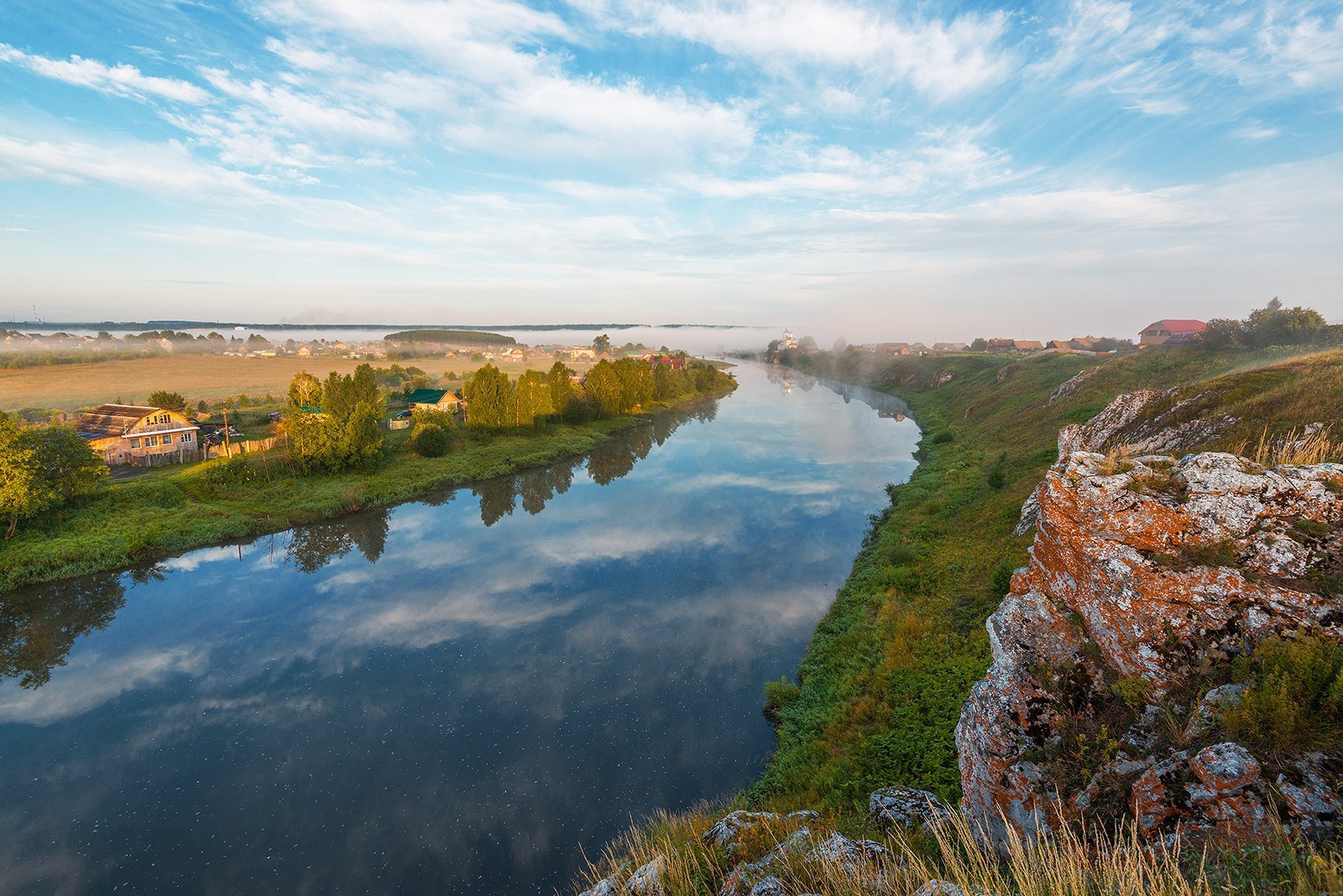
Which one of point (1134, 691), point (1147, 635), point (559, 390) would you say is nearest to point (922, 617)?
point (1147, 635)

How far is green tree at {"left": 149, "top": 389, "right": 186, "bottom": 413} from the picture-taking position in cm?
4938

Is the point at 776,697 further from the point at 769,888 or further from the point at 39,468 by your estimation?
the point at 39,468

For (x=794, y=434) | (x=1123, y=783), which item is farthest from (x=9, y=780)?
(x=794, y=434)

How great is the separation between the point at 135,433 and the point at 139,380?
64.2m

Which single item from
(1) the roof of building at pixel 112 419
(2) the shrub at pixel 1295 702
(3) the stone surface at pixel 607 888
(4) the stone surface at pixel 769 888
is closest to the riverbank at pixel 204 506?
(1) the roof of building at pixel 112 419

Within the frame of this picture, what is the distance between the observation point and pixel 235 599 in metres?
22.2

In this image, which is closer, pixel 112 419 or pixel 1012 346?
pixel 112 419

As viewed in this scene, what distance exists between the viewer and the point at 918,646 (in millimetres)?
14758

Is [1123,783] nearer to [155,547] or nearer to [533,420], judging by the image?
[155,547]

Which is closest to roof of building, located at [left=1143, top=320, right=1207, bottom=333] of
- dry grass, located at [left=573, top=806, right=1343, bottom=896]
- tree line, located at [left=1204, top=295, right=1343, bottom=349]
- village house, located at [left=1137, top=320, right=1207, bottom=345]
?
village house, located at [left=1137, top=320, right=1207, bottom=345]

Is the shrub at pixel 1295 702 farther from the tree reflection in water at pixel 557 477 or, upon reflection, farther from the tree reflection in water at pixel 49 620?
the tree reflection in water at pixel 557 477

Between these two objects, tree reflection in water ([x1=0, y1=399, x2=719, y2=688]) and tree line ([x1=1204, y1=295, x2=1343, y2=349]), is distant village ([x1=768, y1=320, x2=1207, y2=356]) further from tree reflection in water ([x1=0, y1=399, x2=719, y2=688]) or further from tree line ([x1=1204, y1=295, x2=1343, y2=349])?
tree reflection in water ([x1=0, y1=399, x2=719, y2=688])

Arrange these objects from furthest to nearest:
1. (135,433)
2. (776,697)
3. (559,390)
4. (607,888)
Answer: (559,390), (135,433), (776,697), (607,888)

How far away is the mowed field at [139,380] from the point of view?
6275cm
